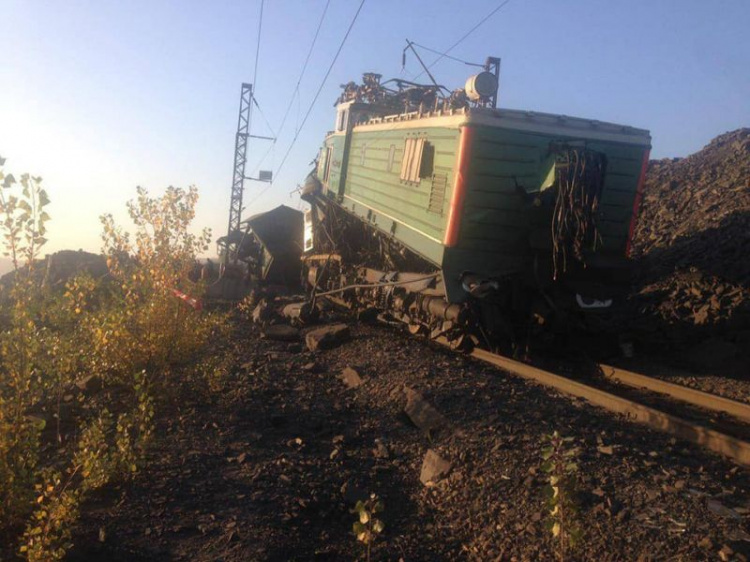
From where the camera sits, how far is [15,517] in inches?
185

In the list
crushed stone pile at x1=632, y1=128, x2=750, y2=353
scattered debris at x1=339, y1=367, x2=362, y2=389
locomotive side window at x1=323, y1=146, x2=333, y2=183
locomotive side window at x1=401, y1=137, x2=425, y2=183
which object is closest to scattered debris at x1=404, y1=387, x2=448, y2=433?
scattered debris at x1=339, y1=367, x2=362, y2=389

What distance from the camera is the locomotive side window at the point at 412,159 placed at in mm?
10227

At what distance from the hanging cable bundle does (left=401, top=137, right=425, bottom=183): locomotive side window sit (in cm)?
226

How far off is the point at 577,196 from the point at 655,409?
305 cm

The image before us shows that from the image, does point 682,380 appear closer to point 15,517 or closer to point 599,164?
point 599,164

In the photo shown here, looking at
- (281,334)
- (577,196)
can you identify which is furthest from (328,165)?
(577,196)

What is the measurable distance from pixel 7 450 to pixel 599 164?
713 centimetres

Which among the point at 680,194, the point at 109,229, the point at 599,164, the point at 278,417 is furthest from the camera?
the point at 680,194

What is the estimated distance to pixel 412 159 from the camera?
10.6 m

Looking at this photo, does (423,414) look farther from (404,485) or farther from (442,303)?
(442,303)

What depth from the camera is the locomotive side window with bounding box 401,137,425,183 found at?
10.2 meters

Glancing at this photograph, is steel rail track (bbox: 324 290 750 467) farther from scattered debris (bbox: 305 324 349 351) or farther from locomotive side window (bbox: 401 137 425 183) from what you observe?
locomotive side window (bbox: 401 137 425 183)

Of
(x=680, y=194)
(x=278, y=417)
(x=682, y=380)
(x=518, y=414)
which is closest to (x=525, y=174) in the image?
(x=682, y=380)

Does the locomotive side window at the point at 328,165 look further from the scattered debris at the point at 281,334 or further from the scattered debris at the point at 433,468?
the scattered debris at the point at 433,468
